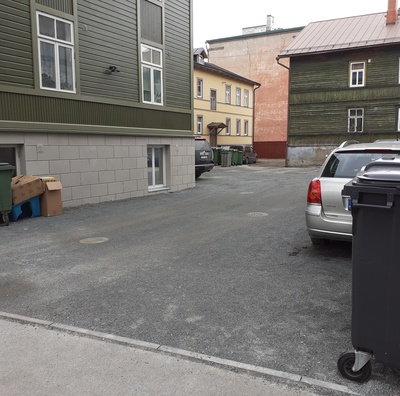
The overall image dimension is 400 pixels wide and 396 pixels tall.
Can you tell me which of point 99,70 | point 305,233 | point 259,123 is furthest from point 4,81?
point 259,123

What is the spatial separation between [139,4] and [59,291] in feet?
37.0

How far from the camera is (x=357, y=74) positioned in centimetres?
2948

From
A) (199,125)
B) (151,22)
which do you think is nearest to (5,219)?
(151,22)

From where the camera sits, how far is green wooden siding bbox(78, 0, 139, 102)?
454 inches

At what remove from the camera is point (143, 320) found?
3.98 metres

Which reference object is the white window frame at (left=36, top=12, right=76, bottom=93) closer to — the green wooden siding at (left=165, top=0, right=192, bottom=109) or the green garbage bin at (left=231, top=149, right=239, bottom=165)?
the green wooden siding at (left=165, top=0, right=192, bottom=109)

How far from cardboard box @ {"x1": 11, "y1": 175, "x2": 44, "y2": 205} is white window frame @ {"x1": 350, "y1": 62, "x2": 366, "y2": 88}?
26.0 meters

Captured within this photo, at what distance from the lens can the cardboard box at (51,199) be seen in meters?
9.71

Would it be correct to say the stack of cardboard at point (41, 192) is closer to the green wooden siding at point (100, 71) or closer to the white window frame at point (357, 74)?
the green wooden siding at point (100, 71)

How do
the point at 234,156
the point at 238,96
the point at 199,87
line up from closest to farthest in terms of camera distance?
1. the point at 234,156
2. the point at 199,87
3. the point at 238,96

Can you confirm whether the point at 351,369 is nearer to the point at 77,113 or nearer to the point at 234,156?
the point at 77,113

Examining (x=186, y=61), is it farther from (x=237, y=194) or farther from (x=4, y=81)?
(x=4, y=81)

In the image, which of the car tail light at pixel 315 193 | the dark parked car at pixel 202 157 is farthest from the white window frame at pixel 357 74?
the car tail light at pixel 315 193

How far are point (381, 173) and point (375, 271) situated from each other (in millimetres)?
687
